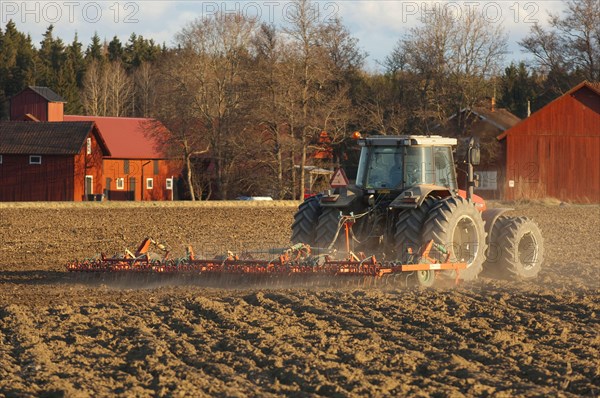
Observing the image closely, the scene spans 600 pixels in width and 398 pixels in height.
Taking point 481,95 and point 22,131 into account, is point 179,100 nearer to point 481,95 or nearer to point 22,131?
point 22,131

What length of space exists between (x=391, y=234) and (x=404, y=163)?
3.21 feet

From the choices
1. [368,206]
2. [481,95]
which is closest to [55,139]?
[481,95]

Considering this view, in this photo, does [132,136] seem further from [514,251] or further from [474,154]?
[474,154]

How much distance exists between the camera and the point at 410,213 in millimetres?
13156

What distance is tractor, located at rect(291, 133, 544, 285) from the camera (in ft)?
42.8

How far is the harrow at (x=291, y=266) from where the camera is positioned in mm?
12320

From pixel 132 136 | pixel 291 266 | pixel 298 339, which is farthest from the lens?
pixel 132 136

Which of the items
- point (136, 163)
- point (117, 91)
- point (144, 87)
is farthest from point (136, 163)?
point (144, 87)

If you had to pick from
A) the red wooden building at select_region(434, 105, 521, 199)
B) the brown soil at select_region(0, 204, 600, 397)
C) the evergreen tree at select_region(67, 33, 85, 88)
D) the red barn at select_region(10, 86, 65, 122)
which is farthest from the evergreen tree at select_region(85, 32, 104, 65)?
the brown soil at select_region(0, 204, 600, 397)

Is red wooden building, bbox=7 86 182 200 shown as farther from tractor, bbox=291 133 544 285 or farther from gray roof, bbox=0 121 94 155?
tractor, bbox=291 133 544 285

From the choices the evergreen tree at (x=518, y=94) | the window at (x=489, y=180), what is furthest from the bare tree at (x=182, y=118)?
the evergreen tree at (x=518, y=94)

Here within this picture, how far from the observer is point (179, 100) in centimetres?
5112

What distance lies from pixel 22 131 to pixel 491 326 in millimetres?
45431

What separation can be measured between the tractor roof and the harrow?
5.13 ft
